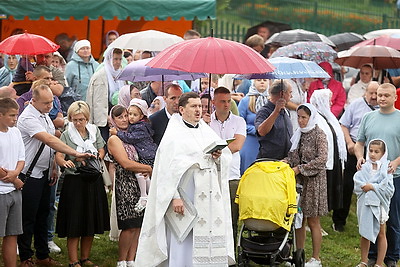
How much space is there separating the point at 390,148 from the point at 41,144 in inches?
155

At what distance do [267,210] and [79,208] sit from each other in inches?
76.7

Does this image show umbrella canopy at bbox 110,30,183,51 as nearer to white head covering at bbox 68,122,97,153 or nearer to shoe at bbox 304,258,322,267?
white head covering at bbox 68,122,97,153

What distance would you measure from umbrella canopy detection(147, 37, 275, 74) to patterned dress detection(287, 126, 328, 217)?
1.50m

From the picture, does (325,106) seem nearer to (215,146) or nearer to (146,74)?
(146,74)

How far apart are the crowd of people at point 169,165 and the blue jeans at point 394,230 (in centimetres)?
1

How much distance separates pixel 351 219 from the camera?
1291 cm

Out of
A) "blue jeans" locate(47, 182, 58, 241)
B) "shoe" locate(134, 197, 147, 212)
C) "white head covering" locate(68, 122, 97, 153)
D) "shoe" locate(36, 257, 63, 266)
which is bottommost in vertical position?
"shoe" locate(36, 257, 63, 266)

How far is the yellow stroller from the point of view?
876cm

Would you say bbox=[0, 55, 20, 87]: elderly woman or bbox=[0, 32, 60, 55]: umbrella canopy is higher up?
bbox=[0, 32, 60, 55]: umbrella canopy

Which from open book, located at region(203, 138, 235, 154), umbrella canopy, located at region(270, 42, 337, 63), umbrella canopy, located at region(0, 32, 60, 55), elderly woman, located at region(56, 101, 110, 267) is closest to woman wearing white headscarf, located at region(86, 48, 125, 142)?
umbrella canopy, located at region(0, 32, 60, 55)

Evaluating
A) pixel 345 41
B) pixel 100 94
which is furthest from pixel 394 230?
pixel 345 41

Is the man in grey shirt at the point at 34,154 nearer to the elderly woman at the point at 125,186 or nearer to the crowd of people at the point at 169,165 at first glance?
the crowd of people at the point at 169,165

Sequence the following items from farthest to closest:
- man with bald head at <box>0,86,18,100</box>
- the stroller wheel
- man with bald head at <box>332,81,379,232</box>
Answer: man with bald head at <box>332,81,379,232</box>, man with bald head at <box>0,86,18,100</box>, the stroller wheel

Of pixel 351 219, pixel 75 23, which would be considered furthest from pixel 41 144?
pixel 75 23
